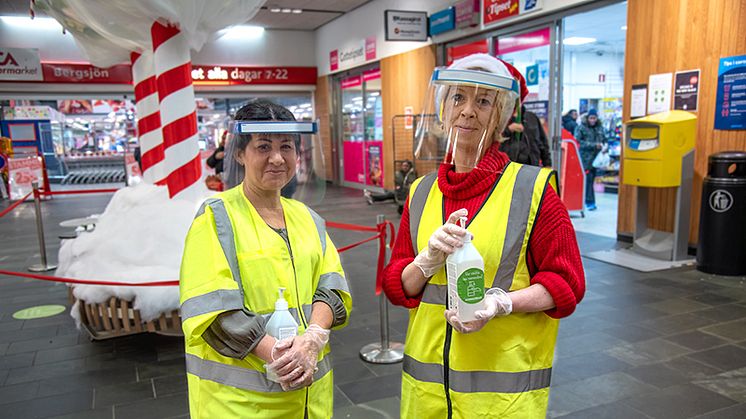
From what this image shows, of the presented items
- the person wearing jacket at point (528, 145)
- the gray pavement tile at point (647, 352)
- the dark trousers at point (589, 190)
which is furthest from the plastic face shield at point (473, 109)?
the dark trousers at point (589, 190)

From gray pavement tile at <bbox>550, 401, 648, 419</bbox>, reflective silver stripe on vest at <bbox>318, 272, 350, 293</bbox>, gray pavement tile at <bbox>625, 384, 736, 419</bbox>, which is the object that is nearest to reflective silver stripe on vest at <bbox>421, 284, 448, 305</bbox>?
reflective silver stripe on vest at <bbox>318, 272, 350, 293</bbox>

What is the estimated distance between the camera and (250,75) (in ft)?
47.5

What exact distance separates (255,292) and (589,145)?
29.6ft

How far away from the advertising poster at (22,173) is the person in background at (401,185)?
776 cm

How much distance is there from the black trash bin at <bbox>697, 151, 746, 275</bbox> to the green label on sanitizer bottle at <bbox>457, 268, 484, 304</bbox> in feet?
15.9

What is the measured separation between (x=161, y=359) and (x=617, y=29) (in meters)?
11.4

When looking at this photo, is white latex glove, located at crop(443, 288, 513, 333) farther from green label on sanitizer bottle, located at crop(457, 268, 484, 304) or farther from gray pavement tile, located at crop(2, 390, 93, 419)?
gray pavement tile, located at crop(2, 390, 93, 419)

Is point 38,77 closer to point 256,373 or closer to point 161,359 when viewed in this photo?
point 161,359

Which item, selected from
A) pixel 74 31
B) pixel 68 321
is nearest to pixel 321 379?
pixel 68 321

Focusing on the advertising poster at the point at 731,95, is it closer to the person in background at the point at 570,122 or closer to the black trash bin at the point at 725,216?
the black trash bin at the point at 725,216

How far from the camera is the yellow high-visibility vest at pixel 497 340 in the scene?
1377 millimetres

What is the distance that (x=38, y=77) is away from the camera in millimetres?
12625

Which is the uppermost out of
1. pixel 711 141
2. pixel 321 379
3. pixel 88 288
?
pixel 711 141

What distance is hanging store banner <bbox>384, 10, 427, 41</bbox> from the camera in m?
9.42
